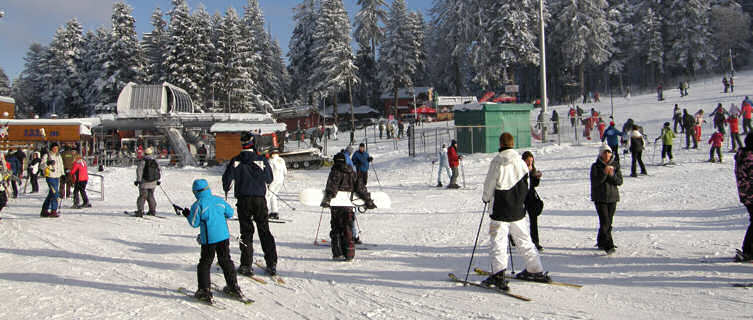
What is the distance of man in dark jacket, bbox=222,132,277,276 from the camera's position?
19.4 ft

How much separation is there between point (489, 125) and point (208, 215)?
1924 centimetres

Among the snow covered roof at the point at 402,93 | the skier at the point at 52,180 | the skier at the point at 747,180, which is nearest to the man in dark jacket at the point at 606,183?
the skier at the point at 747,180

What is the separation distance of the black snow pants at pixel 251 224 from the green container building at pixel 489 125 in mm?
A: 17187

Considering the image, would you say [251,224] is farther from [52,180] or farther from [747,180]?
[52,180]

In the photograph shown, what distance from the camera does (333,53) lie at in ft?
164

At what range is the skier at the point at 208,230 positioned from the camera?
16.5 feet

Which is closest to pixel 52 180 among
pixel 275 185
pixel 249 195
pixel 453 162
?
pixel 275 185

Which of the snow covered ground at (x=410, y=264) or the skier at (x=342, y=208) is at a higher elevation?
the skier at (x=342, y=208)

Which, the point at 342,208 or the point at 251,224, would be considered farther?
the point at 342,208

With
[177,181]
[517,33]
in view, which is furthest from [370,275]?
[517,33]

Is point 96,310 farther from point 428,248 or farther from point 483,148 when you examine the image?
point 483,148

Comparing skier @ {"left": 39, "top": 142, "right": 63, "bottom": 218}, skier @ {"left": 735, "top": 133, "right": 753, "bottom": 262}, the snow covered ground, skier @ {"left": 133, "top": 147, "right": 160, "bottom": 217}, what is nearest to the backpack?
skier @ {"left": 133, "top": 147, "right": 160, "bottom": 217}

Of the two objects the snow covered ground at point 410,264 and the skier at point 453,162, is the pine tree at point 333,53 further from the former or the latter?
the snow covered ground at point 410,264

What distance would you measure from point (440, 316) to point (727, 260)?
12.8ft
